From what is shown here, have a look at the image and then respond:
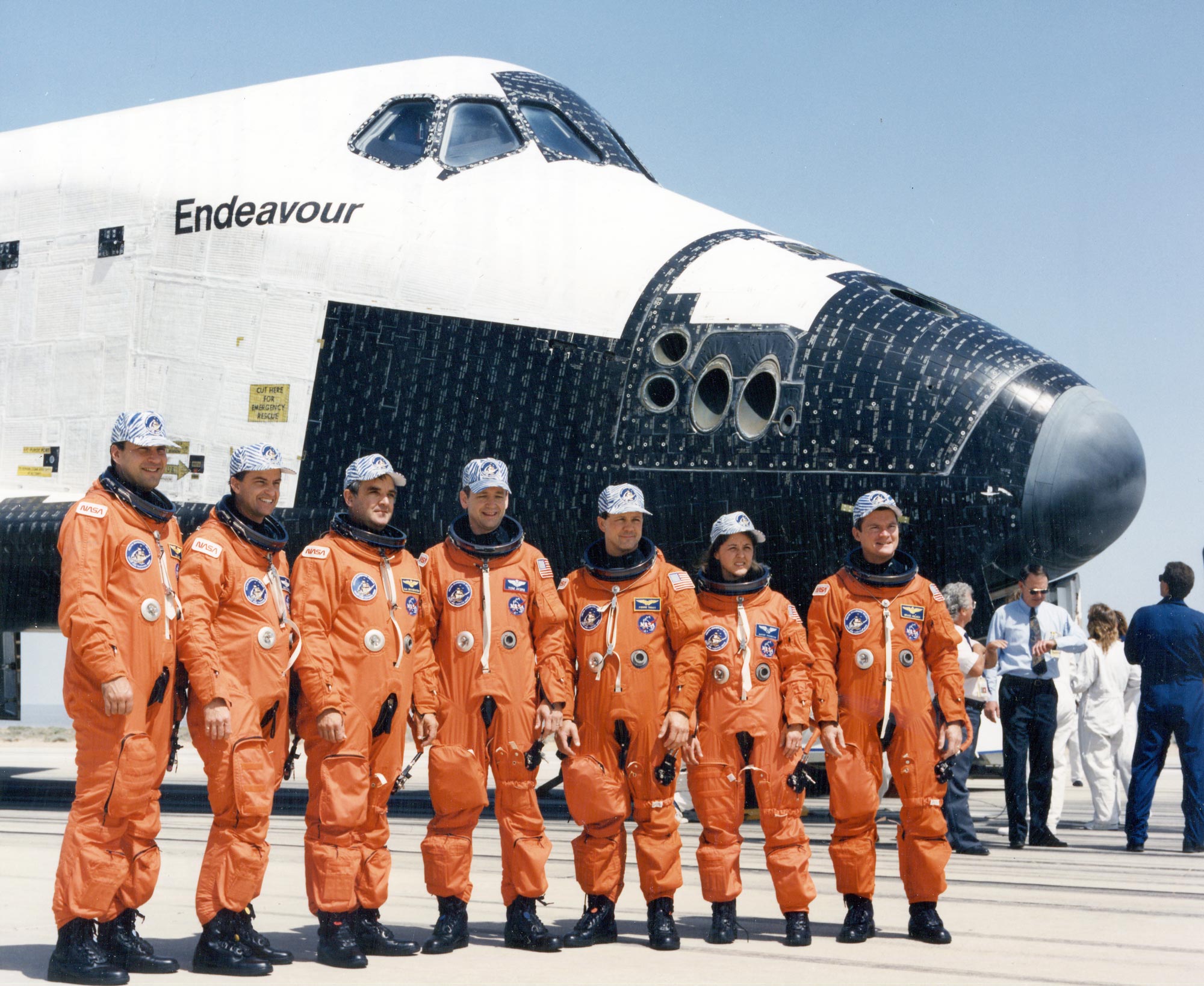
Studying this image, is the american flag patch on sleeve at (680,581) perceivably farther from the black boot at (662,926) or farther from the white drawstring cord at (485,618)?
the black boot at (662,926)

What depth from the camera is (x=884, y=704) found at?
230 inches

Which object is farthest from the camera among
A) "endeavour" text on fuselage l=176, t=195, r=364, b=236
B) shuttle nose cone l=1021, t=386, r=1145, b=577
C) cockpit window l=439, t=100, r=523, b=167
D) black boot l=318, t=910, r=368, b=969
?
cockpit window l=439, t=100, r=523, b=167

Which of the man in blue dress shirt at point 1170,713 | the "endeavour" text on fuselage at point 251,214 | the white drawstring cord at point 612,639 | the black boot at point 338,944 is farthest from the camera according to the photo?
the "endeavour" text on fuselage at point 251,214

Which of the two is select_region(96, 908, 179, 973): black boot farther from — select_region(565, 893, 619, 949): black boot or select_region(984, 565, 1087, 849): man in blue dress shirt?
select_region(984, 565, 1087, 849): man in blue dress shirt

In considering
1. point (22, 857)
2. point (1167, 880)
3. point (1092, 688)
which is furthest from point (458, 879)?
point (1092, 688)

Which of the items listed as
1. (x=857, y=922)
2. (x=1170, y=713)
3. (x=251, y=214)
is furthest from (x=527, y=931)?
(x=251, y=214)

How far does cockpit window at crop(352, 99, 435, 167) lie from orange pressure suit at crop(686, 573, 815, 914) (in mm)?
4524

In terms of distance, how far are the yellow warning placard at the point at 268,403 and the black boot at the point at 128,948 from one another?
4379mm

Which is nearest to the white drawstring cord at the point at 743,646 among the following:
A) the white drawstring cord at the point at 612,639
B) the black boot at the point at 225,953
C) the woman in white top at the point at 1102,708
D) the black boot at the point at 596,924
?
the white drawstring cord at the point at 612,639

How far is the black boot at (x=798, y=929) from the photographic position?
550cm

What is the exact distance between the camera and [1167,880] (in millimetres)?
7254

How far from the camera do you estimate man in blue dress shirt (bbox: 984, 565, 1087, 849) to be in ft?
28.9

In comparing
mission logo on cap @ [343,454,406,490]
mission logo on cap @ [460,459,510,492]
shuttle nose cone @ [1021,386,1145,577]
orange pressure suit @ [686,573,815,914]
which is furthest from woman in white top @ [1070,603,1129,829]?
mission logo on cap @ [343,454,406,490]

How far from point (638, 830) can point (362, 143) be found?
5.60m
